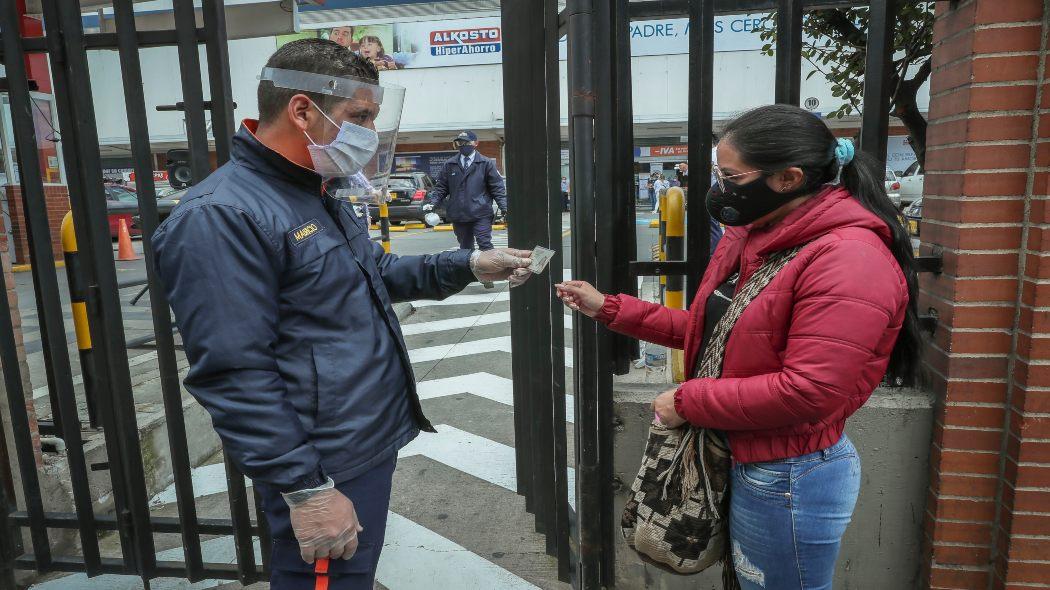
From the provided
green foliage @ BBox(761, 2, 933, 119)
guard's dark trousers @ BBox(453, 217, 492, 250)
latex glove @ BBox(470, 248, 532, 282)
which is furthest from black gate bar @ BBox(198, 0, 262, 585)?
guard's dark trousers @ BBox(453, 217, 492, 250)

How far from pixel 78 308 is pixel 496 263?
2693mm

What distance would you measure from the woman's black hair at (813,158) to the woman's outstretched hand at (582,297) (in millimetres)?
696

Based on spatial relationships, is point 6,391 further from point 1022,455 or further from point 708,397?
point 1022,455

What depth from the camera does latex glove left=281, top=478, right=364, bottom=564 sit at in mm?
1656

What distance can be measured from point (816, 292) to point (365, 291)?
1136mm

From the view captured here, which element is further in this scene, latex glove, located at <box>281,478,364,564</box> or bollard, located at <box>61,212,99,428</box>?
bollard, located at <box>61,212,99,428</box>

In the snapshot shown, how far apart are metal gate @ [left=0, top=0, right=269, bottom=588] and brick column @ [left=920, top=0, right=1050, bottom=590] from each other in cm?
262

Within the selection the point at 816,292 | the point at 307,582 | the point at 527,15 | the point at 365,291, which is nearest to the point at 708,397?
the point at 816,292

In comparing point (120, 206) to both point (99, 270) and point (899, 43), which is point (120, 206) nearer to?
point (99, 270)

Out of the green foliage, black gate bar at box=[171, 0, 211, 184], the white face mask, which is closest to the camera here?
the white face mask

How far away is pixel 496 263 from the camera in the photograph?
7.61ft

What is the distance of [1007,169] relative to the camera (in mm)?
2314

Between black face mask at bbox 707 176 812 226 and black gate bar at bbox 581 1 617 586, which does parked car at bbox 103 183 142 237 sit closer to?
black gate bar at bbox 581 1 617 586

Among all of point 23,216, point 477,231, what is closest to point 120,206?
point 23,216
